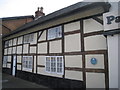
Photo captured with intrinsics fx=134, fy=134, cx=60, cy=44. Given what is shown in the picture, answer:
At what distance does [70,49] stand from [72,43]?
0.36 meters

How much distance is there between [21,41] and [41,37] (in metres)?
3.86

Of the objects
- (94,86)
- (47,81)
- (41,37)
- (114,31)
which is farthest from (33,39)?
(114,31)

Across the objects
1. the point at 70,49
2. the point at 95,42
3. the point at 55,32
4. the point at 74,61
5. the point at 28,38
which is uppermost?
the point at 55,32

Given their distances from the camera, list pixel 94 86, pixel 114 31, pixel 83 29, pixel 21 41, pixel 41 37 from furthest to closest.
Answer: pixel 21 41 → pixel 41 37 → pixel 83 29 → pixel 94 86 → pixel 114 31

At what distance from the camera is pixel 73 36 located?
7328 millimetres

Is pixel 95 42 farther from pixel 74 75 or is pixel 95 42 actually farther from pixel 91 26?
pixel 74 75

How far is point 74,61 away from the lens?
281 inches

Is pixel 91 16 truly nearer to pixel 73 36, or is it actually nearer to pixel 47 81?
pixel 73 36

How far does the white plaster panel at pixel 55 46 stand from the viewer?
8165 millimetres

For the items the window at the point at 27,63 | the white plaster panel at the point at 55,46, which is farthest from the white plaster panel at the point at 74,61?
the window at the point at 27,63

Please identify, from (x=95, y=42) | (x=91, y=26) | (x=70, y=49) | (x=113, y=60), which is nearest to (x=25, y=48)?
(x=70, y=49)

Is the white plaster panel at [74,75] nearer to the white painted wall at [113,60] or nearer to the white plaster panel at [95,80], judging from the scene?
the white plaster panel at [95,80]

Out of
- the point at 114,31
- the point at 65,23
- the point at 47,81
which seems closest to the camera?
the point at 114,31

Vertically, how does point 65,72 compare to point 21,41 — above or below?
below
